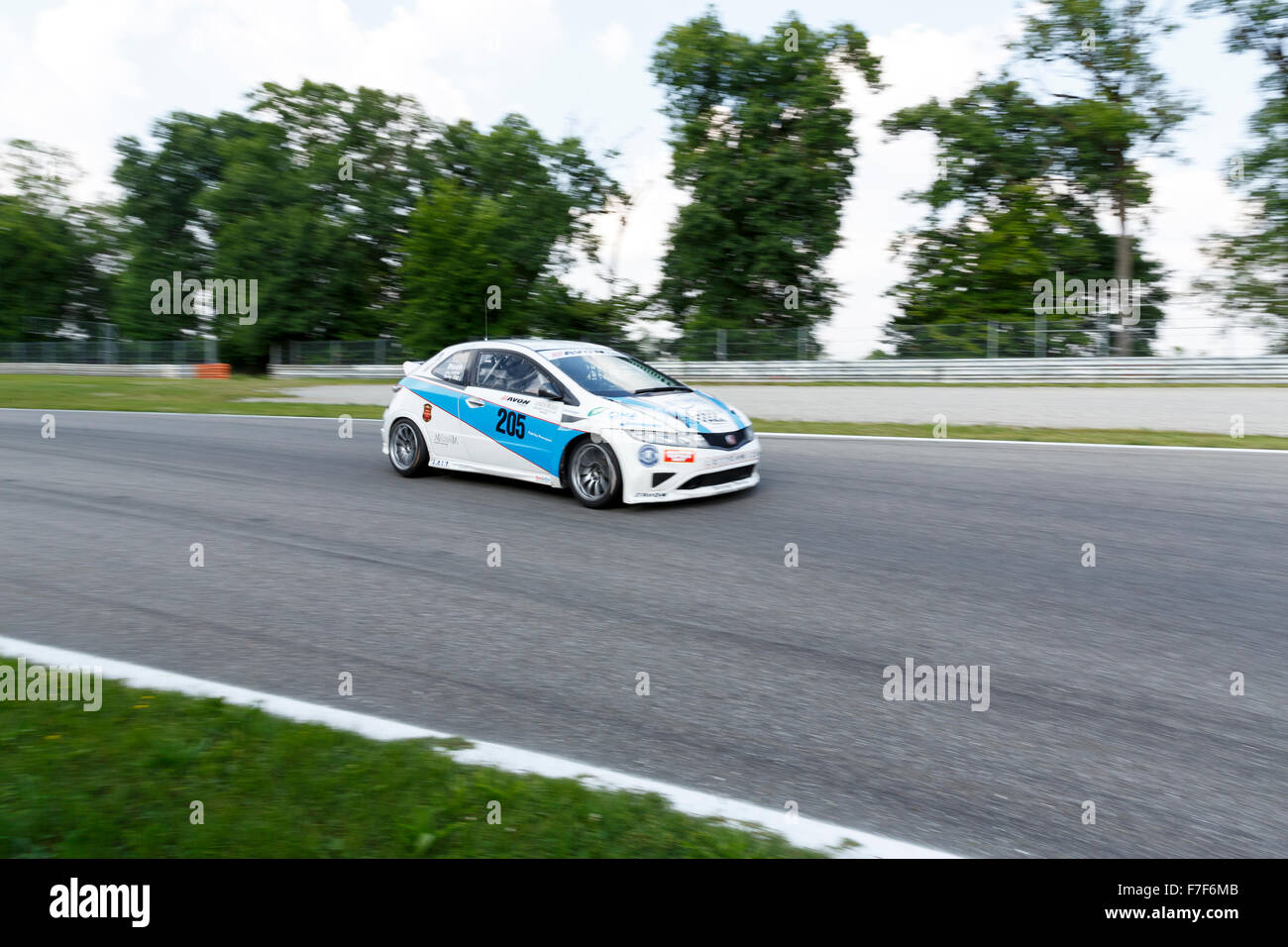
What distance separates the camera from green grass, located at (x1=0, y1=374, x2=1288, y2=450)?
529 inches

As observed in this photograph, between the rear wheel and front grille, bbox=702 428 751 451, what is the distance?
10.9 feet

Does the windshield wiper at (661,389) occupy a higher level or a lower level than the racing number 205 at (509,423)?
higher

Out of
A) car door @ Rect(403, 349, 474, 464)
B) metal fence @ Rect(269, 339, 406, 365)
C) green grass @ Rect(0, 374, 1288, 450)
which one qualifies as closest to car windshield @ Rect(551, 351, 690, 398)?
car door @ Rect(403, 349, 474, 464)

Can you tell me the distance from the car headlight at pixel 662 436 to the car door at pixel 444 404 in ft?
7.44

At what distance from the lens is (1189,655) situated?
5293 millimetres

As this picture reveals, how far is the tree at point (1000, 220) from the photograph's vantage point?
3331cm

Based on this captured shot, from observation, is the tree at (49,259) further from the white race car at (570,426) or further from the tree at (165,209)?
the white race car at (570,426)

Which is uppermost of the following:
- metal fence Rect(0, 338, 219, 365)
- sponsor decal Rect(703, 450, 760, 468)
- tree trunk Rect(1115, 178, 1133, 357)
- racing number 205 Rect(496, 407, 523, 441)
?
tree trunk Rect(1115, 178, 1133, 357)

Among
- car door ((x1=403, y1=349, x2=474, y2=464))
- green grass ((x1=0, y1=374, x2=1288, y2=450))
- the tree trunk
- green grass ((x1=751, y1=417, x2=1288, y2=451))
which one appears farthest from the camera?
the tree trunk

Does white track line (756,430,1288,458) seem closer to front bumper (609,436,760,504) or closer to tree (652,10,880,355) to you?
front bumper (609,436,760,504)

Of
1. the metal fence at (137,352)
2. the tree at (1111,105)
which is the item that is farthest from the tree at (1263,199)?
the metal fence at (137,352)

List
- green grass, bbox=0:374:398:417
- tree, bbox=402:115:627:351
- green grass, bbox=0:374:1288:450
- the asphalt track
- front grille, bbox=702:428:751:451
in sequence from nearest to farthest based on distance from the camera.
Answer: the asphalt track
front grille, bbox=702:428:751:451
green grass, bbox=0:374:1288:450
green grass, bbox=0:374:398:417
tree, bbox=402:115:627:351
